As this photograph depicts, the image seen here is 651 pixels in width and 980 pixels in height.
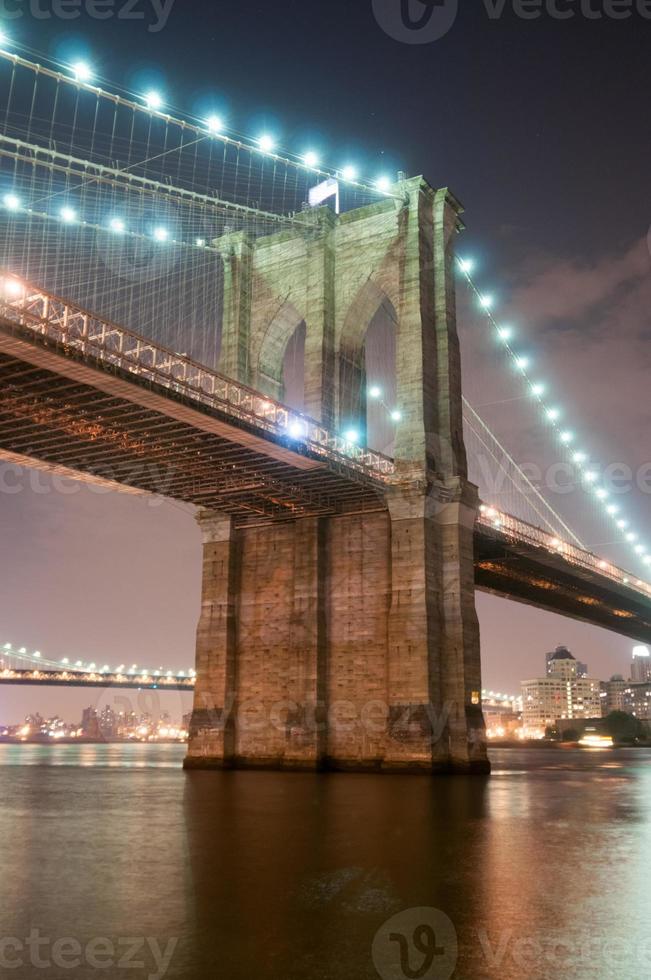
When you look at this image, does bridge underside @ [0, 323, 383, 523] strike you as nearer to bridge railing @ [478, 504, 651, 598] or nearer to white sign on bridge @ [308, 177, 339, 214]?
bridge railing @ [478, 504, 651, 598]

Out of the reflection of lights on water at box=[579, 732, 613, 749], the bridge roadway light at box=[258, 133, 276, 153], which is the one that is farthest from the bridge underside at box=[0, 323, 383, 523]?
the reflection of lights on water at box=[579, 732, 613, 749]

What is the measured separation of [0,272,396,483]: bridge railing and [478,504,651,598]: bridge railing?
1112 cm

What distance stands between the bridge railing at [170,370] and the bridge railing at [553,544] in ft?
36.5

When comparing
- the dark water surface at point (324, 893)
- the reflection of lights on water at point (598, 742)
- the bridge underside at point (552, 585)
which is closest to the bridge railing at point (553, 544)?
the bridge underside at point (552, 585)

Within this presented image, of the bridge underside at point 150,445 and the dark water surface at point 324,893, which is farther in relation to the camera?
the bridge underside at point 150,445

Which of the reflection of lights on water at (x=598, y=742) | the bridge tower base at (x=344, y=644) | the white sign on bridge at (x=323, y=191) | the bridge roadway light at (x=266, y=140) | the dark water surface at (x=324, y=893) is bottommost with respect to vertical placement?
the reflection of lights on water at (x=598, y=742)

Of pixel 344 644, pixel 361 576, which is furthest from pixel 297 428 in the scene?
pixel 344 644

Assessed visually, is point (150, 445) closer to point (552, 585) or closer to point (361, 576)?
point (361, 576)

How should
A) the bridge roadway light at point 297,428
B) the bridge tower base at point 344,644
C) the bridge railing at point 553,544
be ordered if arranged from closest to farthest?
the bridge roadway light at point 297,428
the bridge tower base at point 344,644
the bridge railing at point 553,544

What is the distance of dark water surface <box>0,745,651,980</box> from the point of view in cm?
633

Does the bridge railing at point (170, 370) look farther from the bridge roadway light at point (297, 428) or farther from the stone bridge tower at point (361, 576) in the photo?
the stone bridge tower at point (361, 576)

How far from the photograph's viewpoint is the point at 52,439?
99.9 feet

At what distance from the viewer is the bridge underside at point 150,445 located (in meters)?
25.2

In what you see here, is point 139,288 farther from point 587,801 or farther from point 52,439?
point 587,801
